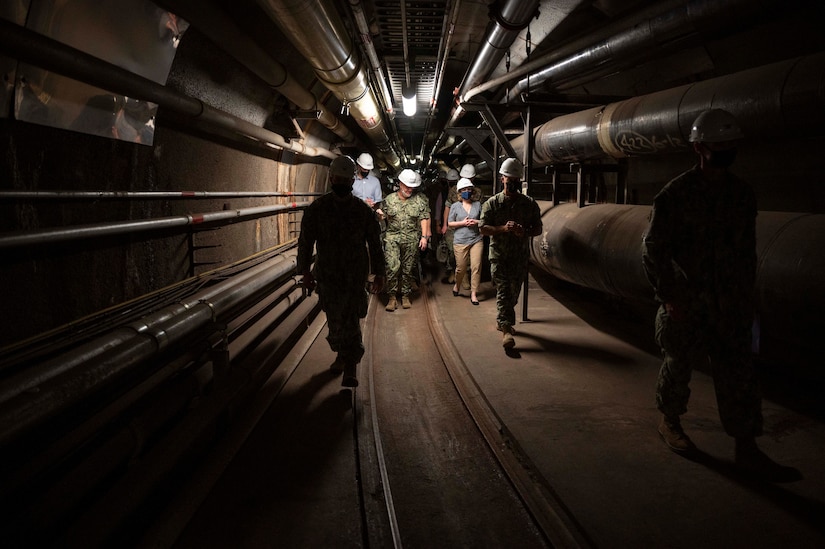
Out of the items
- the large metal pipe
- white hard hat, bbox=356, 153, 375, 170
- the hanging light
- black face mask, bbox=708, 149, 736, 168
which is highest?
the hanging light

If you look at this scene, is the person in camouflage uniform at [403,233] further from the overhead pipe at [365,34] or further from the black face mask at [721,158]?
the black face mask at [721,158]

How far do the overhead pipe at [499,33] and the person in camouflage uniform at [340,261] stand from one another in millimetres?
1797

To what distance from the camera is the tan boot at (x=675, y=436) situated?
2732mm

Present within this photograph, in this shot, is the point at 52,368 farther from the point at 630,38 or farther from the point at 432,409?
the point at 630,38

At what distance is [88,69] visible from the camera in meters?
2.15

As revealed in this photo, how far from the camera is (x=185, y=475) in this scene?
257 cm

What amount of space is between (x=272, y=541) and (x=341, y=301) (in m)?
1.98

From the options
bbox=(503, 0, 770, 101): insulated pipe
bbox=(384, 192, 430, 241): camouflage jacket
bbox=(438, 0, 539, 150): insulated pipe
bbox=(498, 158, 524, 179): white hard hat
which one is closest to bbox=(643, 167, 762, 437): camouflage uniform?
bbox=(503, 0, 770, 101): insulated pipe

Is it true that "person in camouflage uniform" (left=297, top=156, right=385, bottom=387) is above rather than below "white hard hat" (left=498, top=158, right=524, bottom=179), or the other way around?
below

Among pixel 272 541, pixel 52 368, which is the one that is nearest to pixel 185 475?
pixel 272 541

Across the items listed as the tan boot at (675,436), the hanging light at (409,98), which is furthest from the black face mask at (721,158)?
the hanging light at (409,98)

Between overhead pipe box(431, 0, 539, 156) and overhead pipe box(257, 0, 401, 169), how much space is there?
1320 millimetres

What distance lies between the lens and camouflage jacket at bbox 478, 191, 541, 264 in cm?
499

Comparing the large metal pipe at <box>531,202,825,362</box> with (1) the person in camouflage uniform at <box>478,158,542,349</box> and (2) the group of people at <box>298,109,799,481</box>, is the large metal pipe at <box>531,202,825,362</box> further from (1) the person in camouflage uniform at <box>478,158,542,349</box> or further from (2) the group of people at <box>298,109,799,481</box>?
(1) the person in camouflage uniform at <box>478,158,542,349</box>
